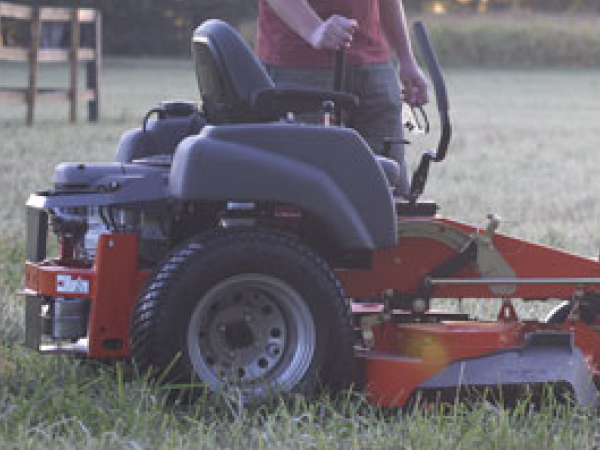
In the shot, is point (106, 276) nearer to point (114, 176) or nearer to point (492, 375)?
point (114, 176)

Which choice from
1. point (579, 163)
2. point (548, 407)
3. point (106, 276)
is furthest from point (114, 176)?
point (579, 163)

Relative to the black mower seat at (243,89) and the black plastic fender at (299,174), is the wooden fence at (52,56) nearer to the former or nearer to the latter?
the black mower seat at (243,89)

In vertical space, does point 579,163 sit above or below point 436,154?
below

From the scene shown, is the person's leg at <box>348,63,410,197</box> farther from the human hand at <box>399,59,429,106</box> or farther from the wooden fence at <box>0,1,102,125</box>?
the wooden fence at <box>0,1,102,125</box>

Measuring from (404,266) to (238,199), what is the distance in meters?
0.64

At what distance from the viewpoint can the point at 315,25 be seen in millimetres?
4688

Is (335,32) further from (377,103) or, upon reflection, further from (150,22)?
(150,22)

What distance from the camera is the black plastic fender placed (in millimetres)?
4121

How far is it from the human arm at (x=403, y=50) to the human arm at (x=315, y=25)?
69 centimetres

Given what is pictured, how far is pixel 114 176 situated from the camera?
437cm

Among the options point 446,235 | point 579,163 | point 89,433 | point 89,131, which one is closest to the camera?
point 89,433

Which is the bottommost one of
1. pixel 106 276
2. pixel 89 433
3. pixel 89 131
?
pixel 89 131

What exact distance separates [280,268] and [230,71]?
2.02ft

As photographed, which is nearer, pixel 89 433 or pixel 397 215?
pixel 89 433
